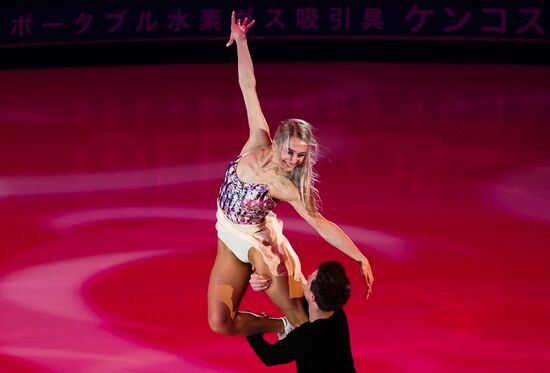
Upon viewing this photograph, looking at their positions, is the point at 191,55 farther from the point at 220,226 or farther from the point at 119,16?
the point at 220,226

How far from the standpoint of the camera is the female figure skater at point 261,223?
374 cm

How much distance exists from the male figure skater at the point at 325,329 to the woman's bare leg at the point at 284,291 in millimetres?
462

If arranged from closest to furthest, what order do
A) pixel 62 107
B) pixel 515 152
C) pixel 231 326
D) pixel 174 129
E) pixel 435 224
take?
pixel 231 326 < pixel 435 224 < pixel 515 152 < pixel 174 129 < pixel 62 107

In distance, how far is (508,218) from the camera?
20.5 feet

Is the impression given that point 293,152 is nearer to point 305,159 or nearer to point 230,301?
point 305,159

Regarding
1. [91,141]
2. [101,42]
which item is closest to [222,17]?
[101,42]

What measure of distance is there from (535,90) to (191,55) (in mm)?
3747

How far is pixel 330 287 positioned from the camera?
10.9 ft

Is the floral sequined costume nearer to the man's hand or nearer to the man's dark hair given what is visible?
the man's hand

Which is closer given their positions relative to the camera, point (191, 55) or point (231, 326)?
point (231, 326)

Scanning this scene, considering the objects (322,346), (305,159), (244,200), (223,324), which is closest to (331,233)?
(305,159)

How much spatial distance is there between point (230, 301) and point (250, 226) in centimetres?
33

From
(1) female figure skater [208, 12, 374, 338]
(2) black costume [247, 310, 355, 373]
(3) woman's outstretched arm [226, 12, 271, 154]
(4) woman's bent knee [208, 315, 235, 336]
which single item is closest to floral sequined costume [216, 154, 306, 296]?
(1) female figure skater [208, 12, 374, 338]

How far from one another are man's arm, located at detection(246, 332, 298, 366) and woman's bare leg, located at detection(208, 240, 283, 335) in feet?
0.69
